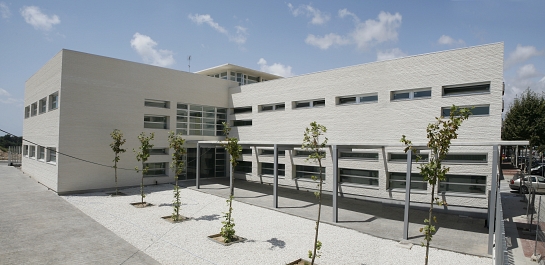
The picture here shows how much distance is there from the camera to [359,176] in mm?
16375

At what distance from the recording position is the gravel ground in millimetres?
8820

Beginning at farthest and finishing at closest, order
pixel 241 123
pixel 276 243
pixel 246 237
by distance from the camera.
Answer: pixel 241 123, pixel 246 237, pixel 276 243

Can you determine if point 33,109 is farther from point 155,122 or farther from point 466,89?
point 466,89

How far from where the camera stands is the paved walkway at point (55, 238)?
8562mm

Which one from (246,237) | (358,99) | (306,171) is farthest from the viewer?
(306,171)

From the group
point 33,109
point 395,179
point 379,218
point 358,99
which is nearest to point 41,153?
point 33,109

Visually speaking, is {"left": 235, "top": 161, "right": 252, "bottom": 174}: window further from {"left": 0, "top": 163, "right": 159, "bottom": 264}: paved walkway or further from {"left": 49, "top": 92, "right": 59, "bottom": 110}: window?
{"left": 49, "top": 92, "right": 59, "bottom": 110}: window

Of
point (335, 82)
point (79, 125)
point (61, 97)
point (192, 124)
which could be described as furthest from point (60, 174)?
point (335, 82)

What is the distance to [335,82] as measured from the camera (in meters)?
18.2

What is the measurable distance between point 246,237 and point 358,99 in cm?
1050

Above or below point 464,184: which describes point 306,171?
below

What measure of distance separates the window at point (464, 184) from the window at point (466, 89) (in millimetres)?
3836

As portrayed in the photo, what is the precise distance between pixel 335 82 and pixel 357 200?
23.1ft

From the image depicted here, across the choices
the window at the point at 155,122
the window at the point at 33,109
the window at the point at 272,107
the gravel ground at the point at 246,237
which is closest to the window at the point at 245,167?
the window at the point at 272,107
